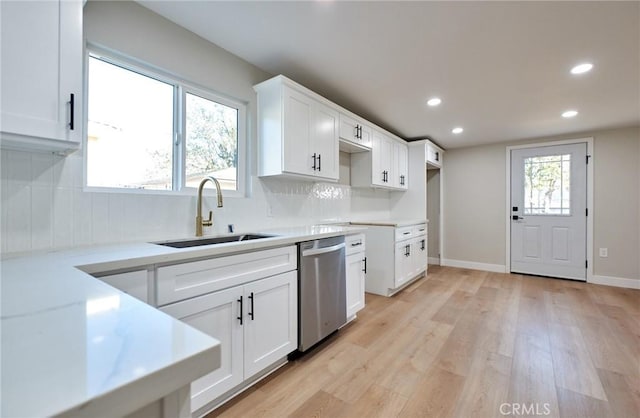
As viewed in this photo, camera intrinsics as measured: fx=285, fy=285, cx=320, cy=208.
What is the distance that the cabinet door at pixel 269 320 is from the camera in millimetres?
1650

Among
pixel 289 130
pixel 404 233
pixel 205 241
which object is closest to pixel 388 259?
pixel 404 233

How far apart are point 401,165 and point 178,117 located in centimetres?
325

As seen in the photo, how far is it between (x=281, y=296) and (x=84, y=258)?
41.9 inches

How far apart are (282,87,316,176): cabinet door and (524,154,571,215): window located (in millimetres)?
3920

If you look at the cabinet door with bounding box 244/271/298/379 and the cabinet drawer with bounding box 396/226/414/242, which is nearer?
the cabinet door with bounding box 244/271/298/379

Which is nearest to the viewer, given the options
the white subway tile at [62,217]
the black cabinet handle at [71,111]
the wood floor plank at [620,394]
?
the black cabinet handle at [71,111]

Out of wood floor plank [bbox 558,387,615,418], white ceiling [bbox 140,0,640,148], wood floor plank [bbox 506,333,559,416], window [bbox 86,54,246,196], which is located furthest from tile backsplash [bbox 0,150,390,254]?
wood floor plank [bbox 558,387,615,418]

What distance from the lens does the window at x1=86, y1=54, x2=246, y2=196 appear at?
167 cm

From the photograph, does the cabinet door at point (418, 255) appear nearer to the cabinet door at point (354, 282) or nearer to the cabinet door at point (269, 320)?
the cabinet door at point (354, 282)

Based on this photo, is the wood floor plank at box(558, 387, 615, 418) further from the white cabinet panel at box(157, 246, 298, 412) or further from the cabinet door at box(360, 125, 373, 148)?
the cabinet door at box(360, 125, 373, 148)

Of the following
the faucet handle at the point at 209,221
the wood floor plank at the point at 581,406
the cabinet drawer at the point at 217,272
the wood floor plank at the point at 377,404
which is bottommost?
the wood floor plank at the point at 377,404

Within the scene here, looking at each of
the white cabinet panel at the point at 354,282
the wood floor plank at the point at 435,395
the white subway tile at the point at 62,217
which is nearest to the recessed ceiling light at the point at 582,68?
the white cabinet panel at the point at 354,282

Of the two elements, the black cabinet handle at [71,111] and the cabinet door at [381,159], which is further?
the cabinet door at [381,159]

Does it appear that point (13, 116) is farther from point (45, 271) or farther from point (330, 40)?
point (330, 40)
